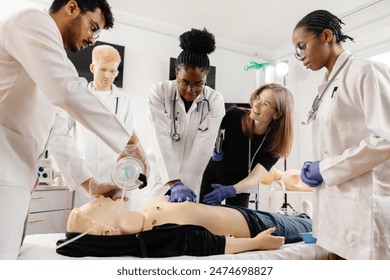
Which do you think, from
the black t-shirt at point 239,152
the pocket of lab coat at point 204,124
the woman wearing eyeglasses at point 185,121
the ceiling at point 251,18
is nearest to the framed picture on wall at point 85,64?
the ceiling at point 251,18

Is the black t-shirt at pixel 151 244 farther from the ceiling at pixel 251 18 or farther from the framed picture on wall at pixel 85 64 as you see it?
the ceiling at pixel 251 18

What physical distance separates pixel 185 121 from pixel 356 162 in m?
0.89

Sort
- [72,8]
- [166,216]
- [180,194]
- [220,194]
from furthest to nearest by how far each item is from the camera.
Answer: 1. [220,194]
2. [180,194]
3. [166,216]
4. [72,8]

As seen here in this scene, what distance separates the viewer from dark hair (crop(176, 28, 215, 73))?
4.62 ft

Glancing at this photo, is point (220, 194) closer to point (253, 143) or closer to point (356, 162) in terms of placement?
point (253, 143)

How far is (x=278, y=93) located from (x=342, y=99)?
26.8 inches

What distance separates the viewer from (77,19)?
2.91ft

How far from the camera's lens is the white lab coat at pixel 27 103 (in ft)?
2.34

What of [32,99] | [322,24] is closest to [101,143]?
[32,99]

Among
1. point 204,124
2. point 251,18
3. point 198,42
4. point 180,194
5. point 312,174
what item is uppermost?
point 251,18

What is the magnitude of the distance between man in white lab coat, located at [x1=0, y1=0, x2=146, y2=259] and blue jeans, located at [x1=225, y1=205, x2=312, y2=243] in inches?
29.6

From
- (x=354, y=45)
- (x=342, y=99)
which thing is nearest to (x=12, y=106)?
(x=342, y=99)

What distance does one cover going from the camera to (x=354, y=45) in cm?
195
